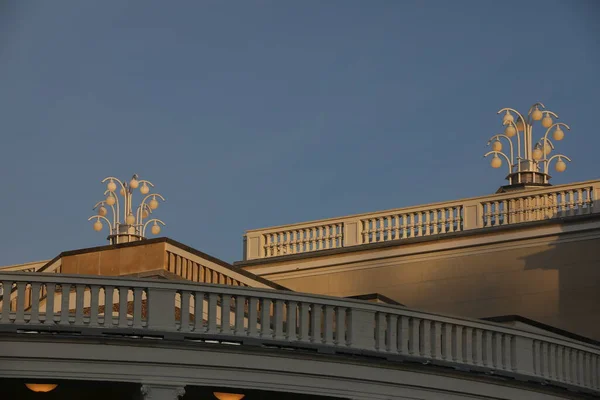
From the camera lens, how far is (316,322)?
73.4 feet

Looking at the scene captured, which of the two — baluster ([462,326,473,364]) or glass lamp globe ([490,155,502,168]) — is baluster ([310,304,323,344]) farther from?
glass lamp globe ([490,155,502,168])

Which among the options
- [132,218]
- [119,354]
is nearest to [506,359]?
[119,354]

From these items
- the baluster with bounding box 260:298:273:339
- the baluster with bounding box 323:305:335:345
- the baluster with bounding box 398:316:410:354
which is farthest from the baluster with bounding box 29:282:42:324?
the baluster with bounding box 398:316:410:354

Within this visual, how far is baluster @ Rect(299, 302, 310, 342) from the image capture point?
72.8 ft

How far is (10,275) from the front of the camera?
70.0ft

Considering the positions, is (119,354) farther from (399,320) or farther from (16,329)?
(399,320)

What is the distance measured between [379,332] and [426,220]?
74.9 ft

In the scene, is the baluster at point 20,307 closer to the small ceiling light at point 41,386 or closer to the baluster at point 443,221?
the small ceiling light at point 41,386

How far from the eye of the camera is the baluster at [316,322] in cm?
2227

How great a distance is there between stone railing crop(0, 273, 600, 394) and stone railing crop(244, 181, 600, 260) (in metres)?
18.8

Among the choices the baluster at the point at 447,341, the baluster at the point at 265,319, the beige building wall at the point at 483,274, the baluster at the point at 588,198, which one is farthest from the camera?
the baluster at the point at 588,198

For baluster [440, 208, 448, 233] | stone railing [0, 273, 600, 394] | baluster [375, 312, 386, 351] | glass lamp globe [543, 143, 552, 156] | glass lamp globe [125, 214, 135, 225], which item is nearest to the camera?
stone railing [0, 273, 600, 394]

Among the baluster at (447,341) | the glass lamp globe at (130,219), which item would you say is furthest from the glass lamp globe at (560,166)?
the baluster at (447,341)

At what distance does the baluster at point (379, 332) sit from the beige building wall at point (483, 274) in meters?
19.3
